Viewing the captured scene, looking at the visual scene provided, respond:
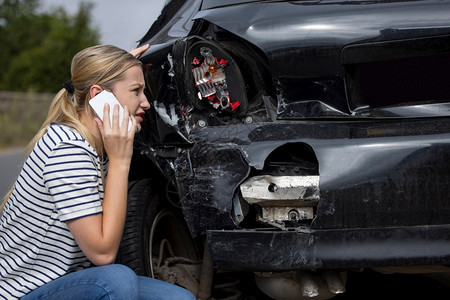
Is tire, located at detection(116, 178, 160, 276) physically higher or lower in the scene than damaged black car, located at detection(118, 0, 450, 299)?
lower

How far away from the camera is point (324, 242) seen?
6.94 ft

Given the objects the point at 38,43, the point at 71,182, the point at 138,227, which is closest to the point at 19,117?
the point at 138,227

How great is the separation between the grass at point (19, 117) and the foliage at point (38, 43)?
17.1ft

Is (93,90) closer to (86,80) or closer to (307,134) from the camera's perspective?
(86,80)

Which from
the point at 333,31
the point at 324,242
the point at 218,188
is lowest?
the point at 324,242

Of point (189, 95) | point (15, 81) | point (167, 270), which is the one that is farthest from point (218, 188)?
point (15, 81)

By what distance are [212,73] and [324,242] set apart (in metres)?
0.79

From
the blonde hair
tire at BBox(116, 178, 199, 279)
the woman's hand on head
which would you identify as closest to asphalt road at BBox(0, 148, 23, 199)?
tire at BBox(116, 178, 199, 279)

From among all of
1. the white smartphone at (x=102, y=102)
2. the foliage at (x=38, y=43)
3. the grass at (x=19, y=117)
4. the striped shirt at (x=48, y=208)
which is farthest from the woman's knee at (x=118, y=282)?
the foliage at (x=38, y=43)

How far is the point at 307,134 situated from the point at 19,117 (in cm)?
1341

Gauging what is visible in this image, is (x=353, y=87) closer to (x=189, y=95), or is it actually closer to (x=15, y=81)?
(x=189, y=95)

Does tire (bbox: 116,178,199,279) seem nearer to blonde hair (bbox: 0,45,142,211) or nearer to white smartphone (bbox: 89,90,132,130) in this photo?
blonde hair (bbox: 0,45,142,211)

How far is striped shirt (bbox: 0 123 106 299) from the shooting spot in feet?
6.38

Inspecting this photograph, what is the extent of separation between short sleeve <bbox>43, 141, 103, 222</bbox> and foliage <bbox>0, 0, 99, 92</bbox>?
62.6ft
